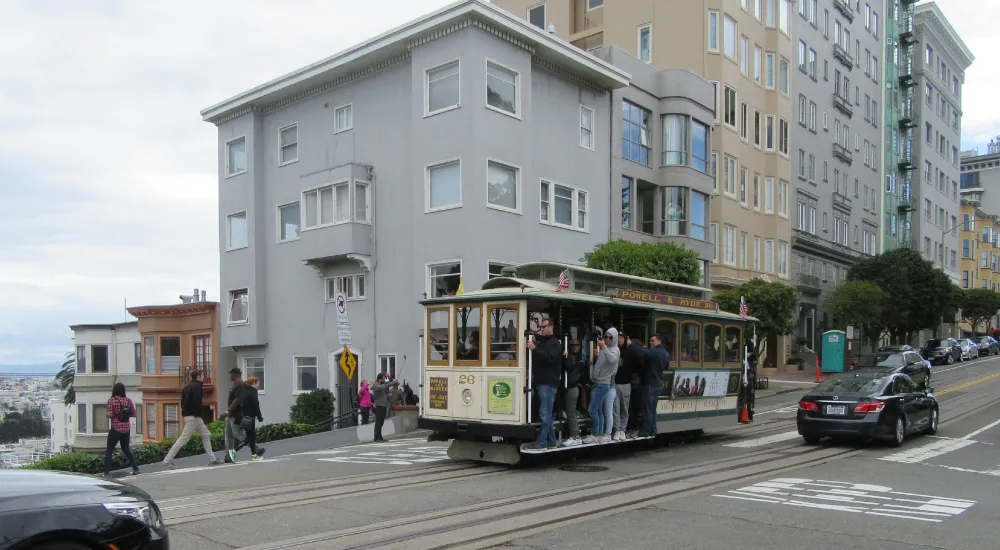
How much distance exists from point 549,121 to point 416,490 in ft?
61.6

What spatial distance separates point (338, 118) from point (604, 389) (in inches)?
751

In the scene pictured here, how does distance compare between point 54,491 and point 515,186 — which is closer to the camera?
point 54,491

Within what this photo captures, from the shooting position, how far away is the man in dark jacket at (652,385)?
45.7 feet

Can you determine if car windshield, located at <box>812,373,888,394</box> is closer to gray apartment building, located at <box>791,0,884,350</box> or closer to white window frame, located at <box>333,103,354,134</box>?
white window frame, located at <box>333,103,354,134</box>

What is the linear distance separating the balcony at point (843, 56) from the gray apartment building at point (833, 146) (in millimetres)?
55

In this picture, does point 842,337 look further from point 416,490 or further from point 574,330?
point 416,490

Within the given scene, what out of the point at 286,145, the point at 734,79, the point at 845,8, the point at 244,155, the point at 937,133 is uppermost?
the point at 845,8

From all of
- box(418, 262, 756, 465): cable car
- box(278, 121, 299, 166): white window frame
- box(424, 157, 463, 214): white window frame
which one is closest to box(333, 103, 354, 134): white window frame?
box(278, 121, 299, 166): white window frame

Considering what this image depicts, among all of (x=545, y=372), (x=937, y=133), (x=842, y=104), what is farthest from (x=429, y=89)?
(x=937, y=133)

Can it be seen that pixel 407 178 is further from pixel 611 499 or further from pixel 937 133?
pixel 937 133

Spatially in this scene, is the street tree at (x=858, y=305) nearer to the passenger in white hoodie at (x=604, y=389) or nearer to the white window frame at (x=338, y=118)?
the white window frame at (x=338, y=118)

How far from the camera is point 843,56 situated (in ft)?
170

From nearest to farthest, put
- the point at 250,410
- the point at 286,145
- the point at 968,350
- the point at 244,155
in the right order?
the point at 250,410 → the point at 286,145 → the point at 244,155 → the point at 968,350

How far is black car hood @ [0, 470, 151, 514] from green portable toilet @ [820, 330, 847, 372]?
125 feet
